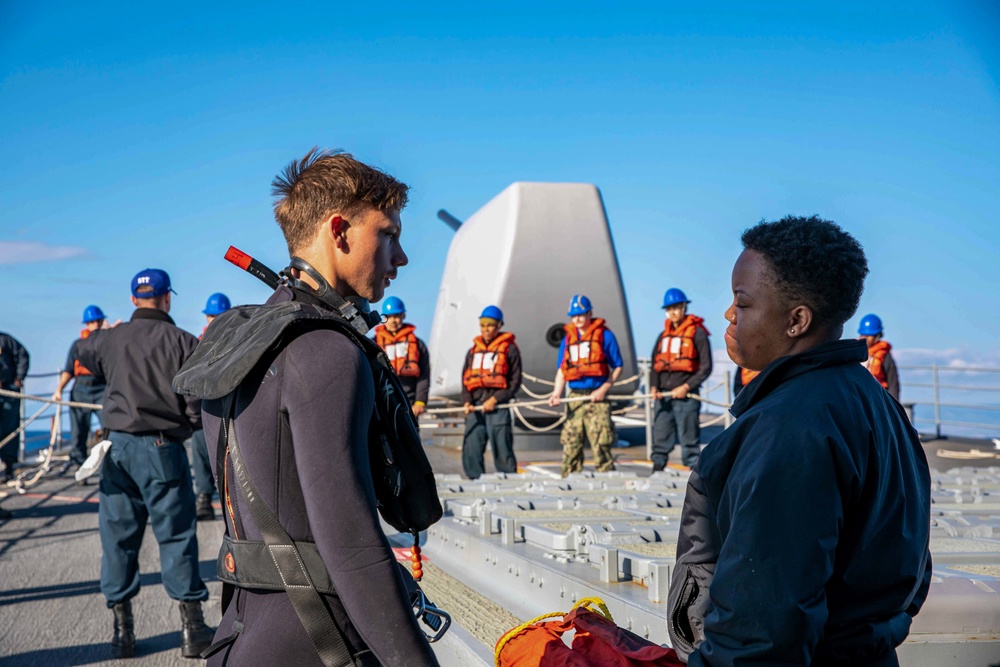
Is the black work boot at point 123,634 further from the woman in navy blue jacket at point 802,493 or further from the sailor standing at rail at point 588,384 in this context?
the sailor standing at rail at point 588,384

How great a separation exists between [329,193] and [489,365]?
8228mm

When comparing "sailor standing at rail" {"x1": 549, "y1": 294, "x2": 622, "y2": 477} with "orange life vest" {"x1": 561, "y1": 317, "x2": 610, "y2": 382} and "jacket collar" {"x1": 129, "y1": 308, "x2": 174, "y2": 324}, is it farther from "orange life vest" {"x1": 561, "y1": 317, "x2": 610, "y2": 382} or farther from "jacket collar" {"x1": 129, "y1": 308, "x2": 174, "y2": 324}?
"jacket collar" {"x1": 129, "y1": 308, "x2": 174, "y2": 324}

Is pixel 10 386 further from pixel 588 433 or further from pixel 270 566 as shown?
pixel 270 566

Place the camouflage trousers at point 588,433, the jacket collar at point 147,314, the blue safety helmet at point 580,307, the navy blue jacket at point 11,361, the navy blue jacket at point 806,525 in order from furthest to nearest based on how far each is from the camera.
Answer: the navy blue jacket at point 11,361, the blue safety helmet at point 580,307, the camouflage trousers at point 588,433, the jacket collar at point 147,314, the navy blue jacket at point 806,525

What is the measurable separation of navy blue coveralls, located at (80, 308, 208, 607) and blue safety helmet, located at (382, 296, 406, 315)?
20.2 feet

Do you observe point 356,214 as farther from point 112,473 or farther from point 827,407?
point 112,473

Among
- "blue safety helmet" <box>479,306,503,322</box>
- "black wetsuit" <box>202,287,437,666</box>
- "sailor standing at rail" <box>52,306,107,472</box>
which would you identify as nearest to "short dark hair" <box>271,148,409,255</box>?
"black wetsuit" <box>202,287,437,666</box>

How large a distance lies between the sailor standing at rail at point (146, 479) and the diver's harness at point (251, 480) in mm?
2777

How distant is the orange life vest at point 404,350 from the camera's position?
32.9ft

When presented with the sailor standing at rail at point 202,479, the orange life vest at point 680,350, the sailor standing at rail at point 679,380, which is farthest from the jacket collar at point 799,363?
the orange life vest at point 680,350

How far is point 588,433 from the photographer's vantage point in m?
9.27

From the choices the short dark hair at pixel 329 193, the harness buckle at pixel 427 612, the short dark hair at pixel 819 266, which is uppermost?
the short dark hair at pixel 329 193

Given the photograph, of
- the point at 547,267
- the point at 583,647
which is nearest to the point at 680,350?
the point at 547,267

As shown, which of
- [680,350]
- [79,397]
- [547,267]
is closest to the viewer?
[680,350]
